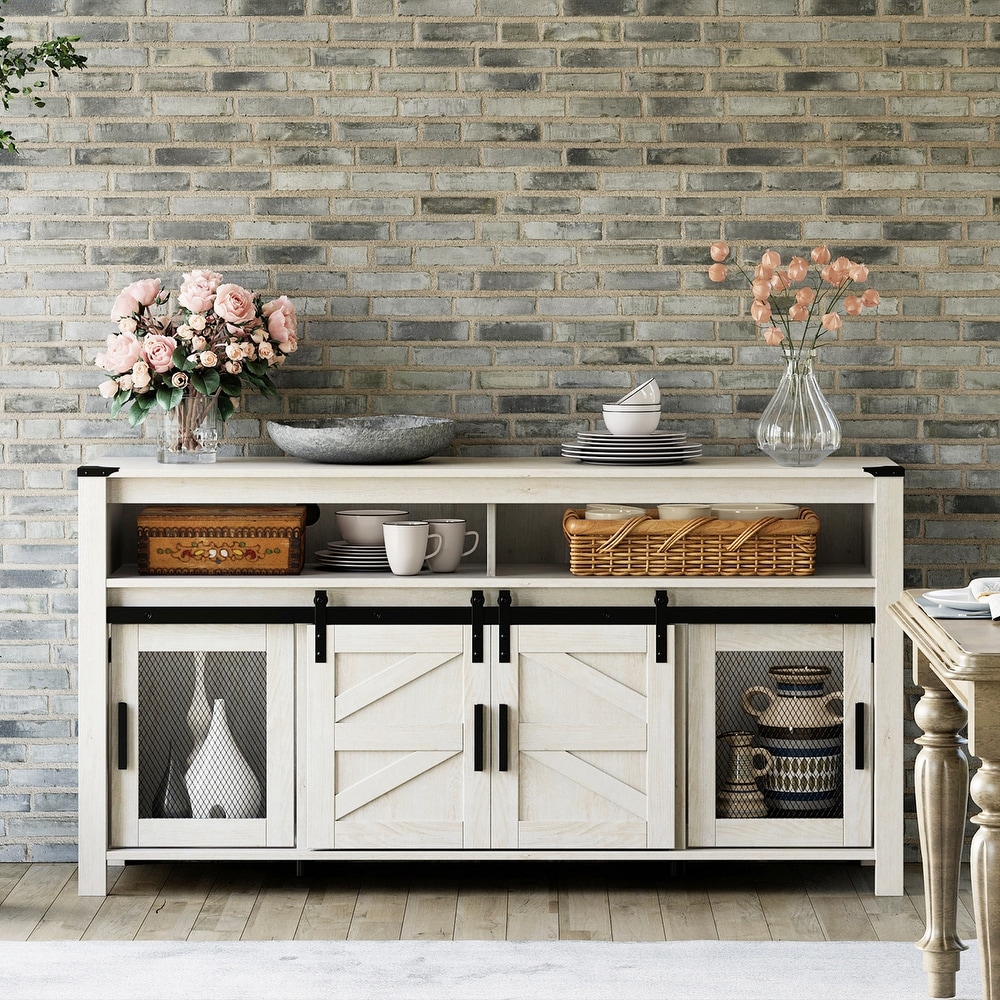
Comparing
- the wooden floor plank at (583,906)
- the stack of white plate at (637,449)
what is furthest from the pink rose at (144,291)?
the wooden floor plank at (583,906)

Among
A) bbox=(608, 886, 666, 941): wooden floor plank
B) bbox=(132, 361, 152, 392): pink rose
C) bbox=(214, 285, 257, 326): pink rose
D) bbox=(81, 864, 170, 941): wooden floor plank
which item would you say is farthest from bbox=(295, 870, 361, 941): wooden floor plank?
bbox=(214, 285, 257, 326): pink rose

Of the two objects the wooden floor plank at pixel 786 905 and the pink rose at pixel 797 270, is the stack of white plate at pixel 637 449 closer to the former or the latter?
the pink rose at pixel 797 270

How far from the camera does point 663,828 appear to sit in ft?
11.1

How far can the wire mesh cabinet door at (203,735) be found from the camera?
339 cm

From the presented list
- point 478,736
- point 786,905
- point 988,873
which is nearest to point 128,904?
point 478,736

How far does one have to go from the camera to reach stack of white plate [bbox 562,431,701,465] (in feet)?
11.2

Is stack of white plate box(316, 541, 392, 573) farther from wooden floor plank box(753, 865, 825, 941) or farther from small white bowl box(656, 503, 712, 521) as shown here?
wooden floor plank box(753, 865, 825, 941)

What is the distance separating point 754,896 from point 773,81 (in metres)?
2.18

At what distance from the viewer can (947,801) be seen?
2.70 meters

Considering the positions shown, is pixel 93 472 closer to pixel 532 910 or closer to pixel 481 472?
pixel 481 472

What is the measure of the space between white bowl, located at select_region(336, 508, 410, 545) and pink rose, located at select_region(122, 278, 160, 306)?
0.74 meters

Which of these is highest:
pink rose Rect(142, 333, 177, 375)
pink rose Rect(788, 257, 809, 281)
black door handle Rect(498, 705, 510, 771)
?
pink rose Rect(788, 257, 809, 281)

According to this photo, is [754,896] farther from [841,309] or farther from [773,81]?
[773,81]

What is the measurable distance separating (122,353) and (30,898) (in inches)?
56.7
